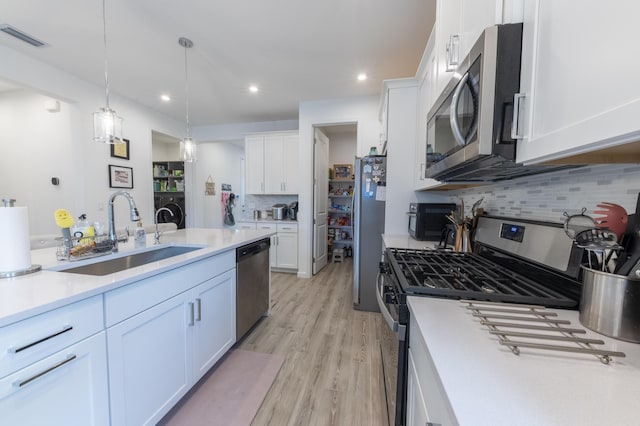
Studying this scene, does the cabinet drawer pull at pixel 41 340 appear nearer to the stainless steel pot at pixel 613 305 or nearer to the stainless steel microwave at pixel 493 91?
the stainless steel microwave at pixel 493 91

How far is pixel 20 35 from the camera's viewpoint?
2291 mm

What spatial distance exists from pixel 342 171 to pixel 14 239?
4454 millimetres

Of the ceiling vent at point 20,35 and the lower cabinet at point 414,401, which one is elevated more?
the ceiling vent at point 20,35

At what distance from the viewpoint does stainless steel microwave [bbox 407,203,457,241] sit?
2113 millimetres

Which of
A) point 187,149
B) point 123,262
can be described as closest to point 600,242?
point 123,262

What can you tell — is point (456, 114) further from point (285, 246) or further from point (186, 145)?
point (285, 246)

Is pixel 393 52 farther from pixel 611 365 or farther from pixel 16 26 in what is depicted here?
pixel 16 26

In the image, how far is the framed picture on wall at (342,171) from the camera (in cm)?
496

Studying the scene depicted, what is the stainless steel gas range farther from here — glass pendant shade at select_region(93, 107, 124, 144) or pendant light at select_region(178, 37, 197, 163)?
pendant light at select_region(178, 37, 197, 163)

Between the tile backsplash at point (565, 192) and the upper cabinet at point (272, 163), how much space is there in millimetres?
3162

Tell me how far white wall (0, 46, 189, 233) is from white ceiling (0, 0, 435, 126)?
0.15 metres

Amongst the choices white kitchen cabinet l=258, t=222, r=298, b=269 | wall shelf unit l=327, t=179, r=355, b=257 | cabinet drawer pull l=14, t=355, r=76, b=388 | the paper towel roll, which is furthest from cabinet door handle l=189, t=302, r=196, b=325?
wall shelf unit l=327, t=179, r=355, b=257

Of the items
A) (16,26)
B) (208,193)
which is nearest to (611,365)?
(16,26)

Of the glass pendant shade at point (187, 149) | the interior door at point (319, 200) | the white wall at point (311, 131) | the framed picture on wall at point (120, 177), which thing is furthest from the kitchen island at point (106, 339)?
the framed picture on wall at point (120, 177)
